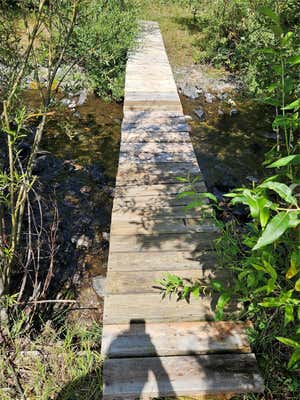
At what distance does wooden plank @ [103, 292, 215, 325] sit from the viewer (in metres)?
2.49

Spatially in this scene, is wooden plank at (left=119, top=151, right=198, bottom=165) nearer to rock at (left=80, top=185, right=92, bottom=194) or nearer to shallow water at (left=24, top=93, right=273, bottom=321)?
shallow water at (left=24, top=93, right=273, bottom=321)

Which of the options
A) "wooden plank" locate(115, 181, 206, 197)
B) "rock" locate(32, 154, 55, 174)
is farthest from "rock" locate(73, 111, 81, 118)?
"wooden plank" locate(115, 181, 206, 197)

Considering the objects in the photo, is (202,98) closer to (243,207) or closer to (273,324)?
(243,207)

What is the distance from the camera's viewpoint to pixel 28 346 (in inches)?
100.0

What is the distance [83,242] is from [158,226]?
1.20m

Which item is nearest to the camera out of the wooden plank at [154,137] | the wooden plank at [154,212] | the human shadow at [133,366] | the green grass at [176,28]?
the human shadow at [133,366]

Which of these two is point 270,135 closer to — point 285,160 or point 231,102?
point 231,102

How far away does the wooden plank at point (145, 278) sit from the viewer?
8.92 feet

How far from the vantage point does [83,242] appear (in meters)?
4.16

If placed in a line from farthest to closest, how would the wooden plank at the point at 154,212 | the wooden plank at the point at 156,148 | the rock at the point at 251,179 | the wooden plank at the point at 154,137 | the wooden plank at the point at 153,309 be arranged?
the rock at the point at 251,179 → the wooden plank at the point at 154,137 → the wooden plank at the point at 156,148 → the wooden plank at the point at 154,212 → the wooden plank at the point at 153,309

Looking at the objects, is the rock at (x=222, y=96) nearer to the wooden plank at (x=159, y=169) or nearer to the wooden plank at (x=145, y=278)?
the wooden plank at (x=159, y=169)

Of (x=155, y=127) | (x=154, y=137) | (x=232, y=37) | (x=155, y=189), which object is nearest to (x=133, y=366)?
(x=155, y=189)

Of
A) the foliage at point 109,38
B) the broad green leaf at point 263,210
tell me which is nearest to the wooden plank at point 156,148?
the foliage at point 109,38

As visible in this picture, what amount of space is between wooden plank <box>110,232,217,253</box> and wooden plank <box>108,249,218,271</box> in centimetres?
5
